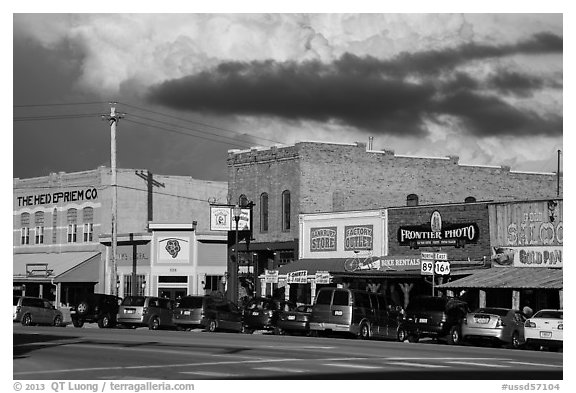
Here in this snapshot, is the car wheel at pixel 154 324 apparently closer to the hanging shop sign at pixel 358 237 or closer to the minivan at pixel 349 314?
the minivan at pixel 349 314

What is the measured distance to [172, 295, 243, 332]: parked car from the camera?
43.6m

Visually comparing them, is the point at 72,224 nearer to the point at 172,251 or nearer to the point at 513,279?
the point at 172,251

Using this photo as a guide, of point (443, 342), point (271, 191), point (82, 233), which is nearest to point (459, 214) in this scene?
point (443, 342)

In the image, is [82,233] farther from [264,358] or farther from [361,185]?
[264,358]

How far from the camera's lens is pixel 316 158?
59.9 metres

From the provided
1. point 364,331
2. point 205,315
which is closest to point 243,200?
point 205,315

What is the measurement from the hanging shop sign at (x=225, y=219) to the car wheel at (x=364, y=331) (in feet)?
81.0

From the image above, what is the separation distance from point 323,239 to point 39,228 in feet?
91.4

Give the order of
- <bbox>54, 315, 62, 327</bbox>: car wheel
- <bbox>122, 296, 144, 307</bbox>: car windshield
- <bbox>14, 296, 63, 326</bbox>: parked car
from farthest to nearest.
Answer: <bbox>54, 315, 62, 327</bbox>: car wheel, <bbox>14, 296, 63, 326</bbox>: parked car, <bbox>122, 296, 144, 307</bbox>: car windshield

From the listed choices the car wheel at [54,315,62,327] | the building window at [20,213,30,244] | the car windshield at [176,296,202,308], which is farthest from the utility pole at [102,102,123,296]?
the building window at [20,213,30,244]

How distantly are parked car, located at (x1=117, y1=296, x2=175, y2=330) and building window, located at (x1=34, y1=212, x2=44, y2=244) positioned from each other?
1273 inches

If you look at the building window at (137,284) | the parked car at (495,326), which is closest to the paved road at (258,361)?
the parked car at (495,326)

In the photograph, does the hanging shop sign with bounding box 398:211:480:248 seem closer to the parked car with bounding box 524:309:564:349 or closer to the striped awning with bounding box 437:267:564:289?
the striped awning with bounding box 437:267:564:289

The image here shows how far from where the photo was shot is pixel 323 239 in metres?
57.3
